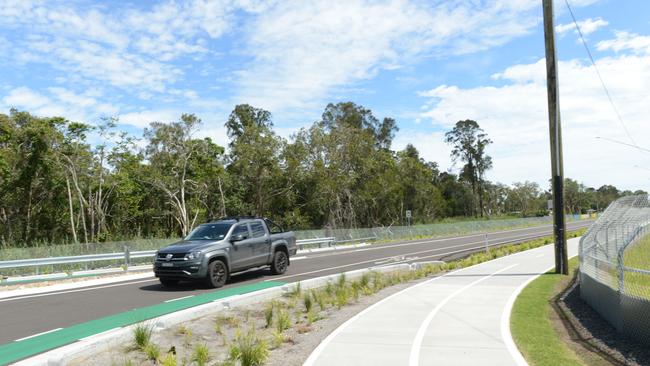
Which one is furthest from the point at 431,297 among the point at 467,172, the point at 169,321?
the point at 467,172

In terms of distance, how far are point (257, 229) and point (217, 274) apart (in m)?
2.51

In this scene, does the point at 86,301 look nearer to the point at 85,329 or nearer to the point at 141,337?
the point at 85,329

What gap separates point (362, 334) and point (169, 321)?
3.34 meters

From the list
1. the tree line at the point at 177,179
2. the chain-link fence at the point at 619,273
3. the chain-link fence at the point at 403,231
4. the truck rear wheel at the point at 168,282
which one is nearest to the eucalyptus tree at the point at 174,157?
the tree line at the point at 177,179

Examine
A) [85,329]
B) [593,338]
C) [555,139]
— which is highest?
[555,139]

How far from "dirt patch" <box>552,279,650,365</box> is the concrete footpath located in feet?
3.10

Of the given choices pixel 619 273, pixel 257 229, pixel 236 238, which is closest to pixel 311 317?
pixel 619 273

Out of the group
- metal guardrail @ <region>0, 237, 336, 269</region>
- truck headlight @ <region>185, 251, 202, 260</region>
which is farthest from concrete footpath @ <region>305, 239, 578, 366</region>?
metal guardrail @ <region>0, 237, 336, 269</region>

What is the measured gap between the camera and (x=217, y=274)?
46.7ft

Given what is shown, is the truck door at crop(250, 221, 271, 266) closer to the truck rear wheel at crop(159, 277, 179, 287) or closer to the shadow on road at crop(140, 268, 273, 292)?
the shadow on road at crop(140, 268, 273, 292)

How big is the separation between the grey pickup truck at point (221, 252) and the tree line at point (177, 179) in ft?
80.4

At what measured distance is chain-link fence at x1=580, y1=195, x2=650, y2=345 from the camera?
802cm

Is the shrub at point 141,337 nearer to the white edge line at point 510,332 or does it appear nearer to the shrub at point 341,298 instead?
the shrub at point 341,298

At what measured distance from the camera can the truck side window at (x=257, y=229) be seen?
16.2 m
